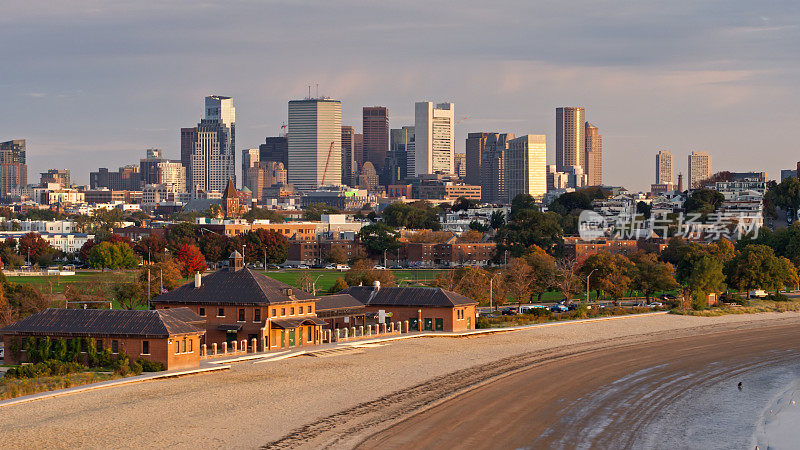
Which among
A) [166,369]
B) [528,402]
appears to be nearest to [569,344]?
[528,402]

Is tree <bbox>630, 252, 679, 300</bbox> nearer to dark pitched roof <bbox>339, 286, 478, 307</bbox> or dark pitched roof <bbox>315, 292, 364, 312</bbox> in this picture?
dark pitched roof <bbox>339, 286, 478, 307</bbox>

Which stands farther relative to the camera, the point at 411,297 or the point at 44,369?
the point at 411,297

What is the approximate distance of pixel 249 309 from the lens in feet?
242

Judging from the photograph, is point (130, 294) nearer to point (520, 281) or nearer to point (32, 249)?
point (520, 281)

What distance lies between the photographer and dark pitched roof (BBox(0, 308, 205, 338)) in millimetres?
62031

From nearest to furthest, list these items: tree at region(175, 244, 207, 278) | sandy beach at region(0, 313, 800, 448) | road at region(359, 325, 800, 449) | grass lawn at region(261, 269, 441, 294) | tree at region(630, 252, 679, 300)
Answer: sandy beach at region(0, 313, 800, 448) → road at region(359, 325, 800, 449) → tree at region(630, 252, 679, 300) → grass lawn at region(261, 269, 441, 294) → tree at region(175, 244, 207, 278)

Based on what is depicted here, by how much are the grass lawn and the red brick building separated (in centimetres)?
6443

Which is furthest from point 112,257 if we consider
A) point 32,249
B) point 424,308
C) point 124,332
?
point 124,332

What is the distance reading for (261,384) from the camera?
58.4 meters

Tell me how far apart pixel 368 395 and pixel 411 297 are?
30.6 metres

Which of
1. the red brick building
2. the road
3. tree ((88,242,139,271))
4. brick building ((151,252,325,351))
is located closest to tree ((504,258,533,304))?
the road

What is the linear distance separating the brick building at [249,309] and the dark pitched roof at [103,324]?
8.02 m

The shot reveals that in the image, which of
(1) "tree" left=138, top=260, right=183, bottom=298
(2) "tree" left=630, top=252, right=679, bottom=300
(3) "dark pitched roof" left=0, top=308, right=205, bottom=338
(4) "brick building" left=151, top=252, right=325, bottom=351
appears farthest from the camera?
(2) "tree" left=630, top=252, right=679, bottom=300

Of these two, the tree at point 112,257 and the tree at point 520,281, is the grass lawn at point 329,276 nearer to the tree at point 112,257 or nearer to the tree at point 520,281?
the tree at point 112,257
